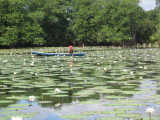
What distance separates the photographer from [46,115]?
5820 mm

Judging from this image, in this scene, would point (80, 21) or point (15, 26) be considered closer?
point (15, 26)

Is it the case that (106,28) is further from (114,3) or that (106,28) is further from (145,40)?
(145,40)

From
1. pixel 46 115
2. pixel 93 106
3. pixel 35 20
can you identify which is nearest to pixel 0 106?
pixel 46 115

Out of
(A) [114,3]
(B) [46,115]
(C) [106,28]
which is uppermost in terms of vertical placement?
(A) [114,3]

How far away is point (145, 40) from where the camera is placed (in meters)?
78.9

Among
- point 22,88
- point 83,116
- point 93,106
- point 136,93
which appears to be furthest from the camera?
point 22,88

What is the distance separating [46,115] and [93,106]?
114cm

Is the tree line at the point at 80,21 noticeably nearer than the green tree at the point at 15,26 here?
No

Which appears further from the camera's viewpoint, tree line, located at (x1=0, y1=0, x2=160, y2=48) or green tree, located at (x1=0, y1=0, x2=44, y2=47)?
tree line, located at (x1=0, y1=0, x2=160, y2=48)

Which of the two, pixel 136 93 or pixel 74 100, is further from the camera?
pixel 136 93

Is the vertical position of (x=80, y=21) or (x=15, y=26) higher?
(x=80, y=21)

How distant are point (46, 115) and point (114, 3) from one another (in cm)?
5950

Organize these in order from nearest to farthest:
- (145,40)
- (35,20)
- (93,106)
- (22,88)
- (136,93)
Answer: (93,106), (136,93), (22,88), (35,20), (145,40)

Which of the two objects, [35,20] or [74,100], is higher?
[35,20]
